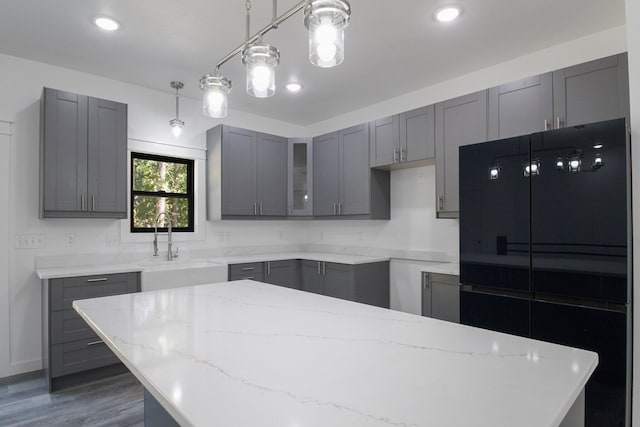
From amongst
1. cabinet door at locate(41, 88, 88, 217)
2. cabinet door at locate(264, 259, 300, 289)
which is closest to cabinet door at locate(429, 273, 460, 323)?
cabinet door at locate(264, 259, 300, 289)

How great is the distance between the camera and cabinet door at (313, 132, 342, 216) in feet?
13.8

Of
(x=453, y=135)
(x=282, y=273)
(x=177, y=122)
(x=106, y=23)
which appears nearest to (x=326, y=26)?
(x=106, y=23)

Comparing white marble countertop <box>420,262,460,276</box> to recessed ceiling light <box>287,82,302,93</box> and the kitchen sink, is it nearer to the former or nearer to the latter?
the kitchen sink

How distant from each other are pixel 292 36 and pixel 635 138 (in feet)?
7.21

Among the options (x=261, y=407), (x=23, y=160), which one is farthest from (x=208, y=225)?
(x=261, y=407)

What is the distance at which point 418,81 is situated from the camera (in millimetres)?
3496

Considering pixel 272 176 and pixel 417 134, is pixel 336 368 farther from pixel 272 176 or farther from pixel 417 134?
pixel 272 176

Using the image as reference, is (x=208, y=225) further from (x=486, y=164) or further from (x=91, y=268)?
(x=486, y=164)

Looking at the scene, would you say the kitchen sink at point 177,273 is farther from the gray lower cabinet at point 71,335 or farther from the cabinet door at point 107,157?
the cabinet door at point 107,157

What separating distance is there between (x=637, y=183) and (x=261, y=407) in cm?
213

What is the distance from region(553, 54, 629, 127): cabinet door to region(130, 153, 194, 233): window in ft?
11.5

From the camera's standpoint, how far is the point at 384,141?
3.72 metres

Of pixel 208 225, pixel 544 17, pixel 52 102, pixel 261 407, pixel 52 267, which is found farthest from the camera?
pixel 208 225

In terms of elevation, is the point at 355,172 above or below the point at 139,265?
above
